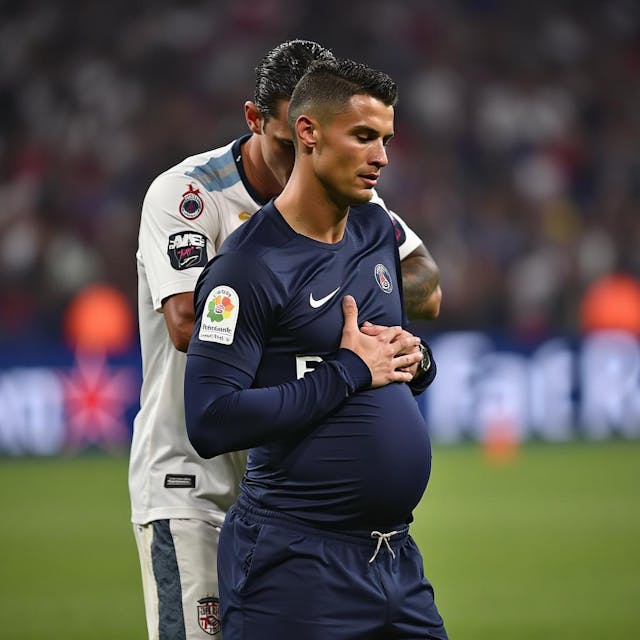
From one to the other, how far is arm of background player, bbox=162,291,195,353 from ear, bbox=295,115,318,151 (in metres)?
0.63

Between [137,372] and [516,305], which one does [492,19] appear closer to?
[516,305]

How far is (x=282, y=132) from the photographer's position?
386cm

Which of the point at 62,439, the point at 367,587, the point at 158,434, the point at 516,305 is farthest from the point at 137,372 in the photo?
the point at 367,587

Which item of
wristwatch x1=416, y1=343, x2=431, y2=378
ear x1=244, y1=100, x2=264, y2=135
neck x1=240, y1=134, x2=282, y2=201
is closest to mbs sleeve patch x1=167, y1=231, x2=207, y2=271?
neck x1=240, y1=134, x2=282, y2=201

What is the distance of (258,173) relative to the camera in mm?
4051

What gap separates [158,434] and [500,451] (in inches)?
357

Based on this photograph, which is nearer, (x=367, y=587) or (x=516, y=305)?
(x=367, y=587)

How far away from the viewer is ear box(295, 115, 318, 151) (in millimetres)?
3393

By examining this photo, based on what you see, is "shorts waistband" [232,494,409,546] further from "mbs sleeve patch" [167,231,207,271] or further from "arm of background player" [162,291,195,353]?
"mbs sleeve patch" [167,231,207,271]

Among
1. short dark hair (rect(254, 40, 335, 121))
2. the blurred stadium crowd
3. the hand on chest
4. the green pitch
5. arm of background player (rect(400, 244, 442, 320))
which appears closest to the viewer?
the hand on chest

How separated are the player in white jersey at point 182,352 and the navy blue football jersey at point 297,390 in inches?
20.6

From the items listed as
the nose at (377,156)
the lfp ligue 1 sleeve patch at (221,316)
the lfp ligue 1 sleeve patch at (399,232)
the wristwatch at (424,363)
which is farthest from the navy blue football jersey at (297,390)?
the lfp ligue 1 sleeve patch at (399,232)

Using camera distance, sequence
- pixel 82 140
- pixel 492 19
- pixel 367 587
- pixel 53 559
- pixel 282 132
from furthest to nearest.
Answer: pixel 492 19, pixel 82 140, pixel 53 559, pixel 282 132, pixel 367 587

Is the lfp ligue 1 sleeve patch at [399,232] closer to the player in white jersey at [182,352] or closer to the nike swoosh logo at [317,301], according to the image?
the player in white jersey at [182,352]
